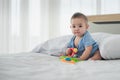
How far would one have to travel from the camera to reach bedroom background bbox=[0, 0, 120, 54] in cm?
264

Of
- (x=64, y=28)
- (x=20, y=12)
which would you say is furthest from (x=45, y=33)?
(x=20, y=12)

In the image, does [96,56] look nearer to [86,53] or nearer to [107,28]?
[86,53]

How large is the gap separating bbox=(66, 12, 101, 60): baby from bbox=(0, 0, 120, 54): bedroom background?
101 centimetres

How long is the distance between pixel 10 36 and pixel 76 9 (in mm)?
962

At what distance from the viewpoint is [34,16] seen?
9.14 ft

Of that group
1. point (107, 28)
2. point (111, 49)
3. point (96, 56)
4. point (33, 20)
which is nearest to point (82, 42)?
point (96, 56)

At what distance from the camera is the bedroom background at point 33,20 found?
264 cm

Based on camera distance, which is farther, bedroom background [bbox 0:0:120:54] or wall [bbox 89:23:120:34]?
bedroom background [bbox 0:0:120:54]

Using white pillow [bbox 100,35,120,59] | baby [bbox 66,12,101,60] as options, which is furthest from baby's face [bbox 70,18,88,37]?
white pillow [bbox 100,35,120,59]

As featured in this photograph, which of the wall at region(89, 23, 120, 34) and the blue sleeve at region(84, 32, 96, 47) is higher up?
the wall at region(89, 23, 120, 34)

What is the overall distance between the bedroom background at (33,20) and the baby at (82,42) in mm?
1013

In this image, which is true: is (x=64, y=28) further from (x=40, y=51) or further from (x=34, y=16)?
(x=40, y=51)

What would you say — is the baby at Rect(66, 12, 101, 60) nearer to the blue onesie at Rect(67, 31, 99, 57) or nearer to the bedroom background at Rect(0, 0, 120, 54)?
the blue onesie at Rect(67, 31, 99, 57)

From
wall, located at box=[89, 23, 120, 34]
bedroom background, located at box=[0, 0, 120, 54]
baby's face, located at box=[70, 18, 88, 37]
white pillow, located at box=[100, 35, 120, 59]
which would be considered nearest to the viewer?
white pillow, located at box=[100, 35, 120, 59]
